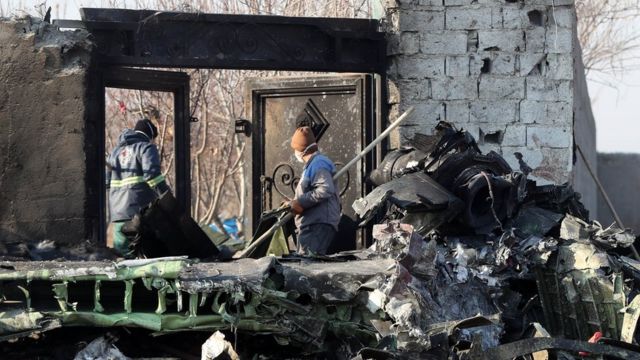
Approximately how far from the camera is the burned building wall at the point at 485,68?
9711mm

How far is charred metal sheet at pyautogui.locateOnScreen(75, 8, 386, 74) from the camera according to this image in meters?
9.09

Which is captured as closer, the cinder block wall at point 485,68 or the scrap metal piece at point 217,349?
the scrap metal piece at point 217,349

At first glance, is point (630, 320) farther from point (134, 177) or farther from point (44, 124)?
point (44, 124)

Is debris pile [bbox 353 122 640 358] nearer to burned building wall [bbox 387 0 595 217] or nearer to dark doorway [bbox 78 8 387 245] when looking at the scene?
burned building wall [bbox 387 0 595 217]

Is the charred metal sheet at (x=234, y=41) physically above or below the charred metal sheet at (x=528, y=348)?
above

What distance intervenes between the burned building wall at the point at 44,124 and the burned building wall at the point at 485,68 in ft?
9.15

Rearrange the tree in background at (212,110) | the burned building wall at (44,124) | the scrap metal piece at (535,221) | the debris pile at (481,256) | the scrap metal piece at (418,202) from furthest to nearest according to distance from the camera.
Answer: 1. the tree in background at (212,110)
2. the burned building wall at (44,124)
3. the scrap metal piece at (535,221)
4. the scrap metal piece at (418,202)
5. the debris pile at (481,256)

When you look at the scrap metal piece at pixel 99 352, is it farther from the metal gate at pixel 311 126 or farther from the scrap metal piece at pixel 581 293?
the metal gate at pixel 311 126

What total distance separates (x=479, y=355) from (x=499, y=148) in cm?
454

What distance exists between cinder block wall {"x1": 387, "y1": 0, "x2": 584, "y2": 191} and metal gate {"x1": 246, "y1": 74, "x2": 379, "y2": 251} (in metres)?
0.34

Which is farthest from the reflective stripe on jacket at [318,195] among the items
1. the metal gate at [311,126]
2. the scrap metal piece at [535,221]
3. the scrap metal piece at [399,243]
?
the scrap metal piece at [399,243]

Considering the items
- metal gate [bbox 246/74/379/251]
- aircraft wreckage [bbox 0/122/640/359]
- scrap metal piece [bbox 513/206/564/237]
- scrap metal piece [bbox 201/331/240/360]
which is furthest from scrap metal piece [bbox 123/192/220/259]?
metal gate [bbox 246/74/379/251]

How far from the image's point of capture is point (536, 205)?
8102 mm

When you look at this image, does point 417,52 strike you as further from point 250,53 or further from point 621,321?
point 621,321
